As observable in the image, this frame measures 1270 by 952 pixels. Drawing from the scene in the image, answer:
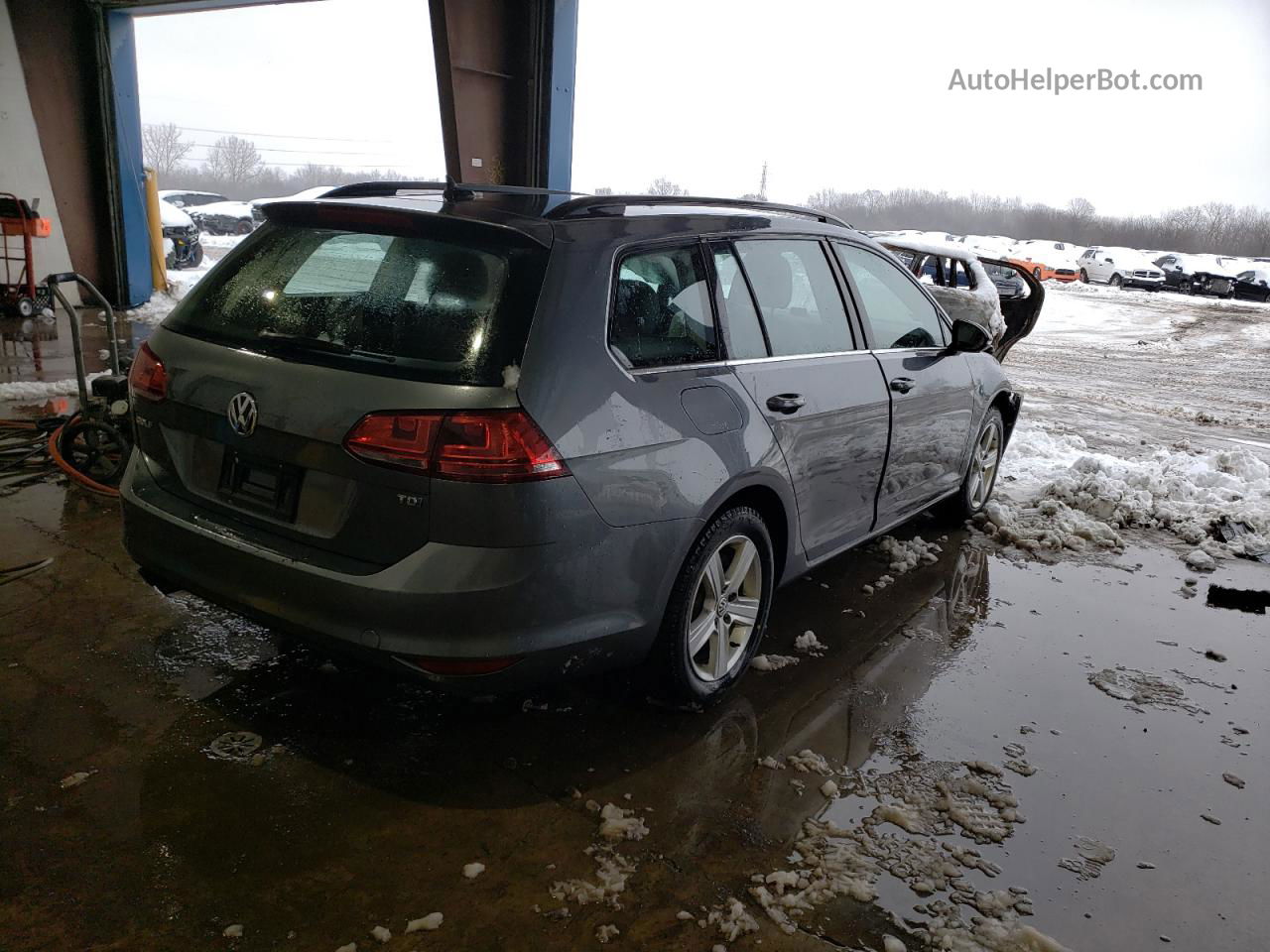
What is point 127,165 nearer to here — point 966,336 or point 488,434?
point 966,336

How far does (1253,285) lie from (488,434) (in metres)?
39.9

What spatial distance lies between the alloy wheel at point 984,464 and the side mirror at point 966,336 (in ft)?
2.72

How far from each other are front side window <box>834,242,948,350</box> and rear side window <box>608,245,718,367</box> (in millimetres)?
1194

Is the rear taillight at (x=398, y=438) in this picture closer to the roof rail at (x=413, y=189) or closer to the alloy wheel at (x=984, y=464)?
the roof rail at (x=413, y=189)

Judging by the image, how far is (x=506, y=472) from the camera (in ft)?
8.40

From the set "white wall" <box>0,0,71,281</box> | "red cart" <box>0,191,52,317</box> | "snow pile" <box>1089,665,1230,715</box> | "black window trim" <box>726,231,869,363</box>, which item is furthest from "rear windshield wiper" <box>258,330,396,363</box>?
"white wall" <box>0,0,71,281</box>

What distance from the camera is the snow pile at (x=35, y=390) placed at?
7.67m

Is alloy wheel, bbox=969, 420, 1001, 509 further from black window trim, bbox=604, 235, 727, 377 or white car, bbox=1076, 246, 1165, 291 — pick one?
white car, bbox=1076, 246, 1165, 291

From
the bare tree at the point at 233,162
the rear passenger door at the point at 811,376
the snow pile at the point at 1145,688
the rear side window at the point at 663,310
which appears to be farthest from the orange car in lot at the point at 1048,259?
the bare tree at the point at 233,162

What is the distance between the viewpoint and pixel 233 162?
7231cm

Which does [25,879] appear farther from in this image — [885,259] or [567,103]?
[567,103]

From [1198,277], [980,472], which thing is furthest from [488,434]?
[1198,277]

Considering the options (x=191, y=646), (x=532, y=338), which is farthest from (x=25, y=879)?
(x=532, y=338)

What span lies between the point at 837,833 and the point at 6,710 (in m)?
2.63
